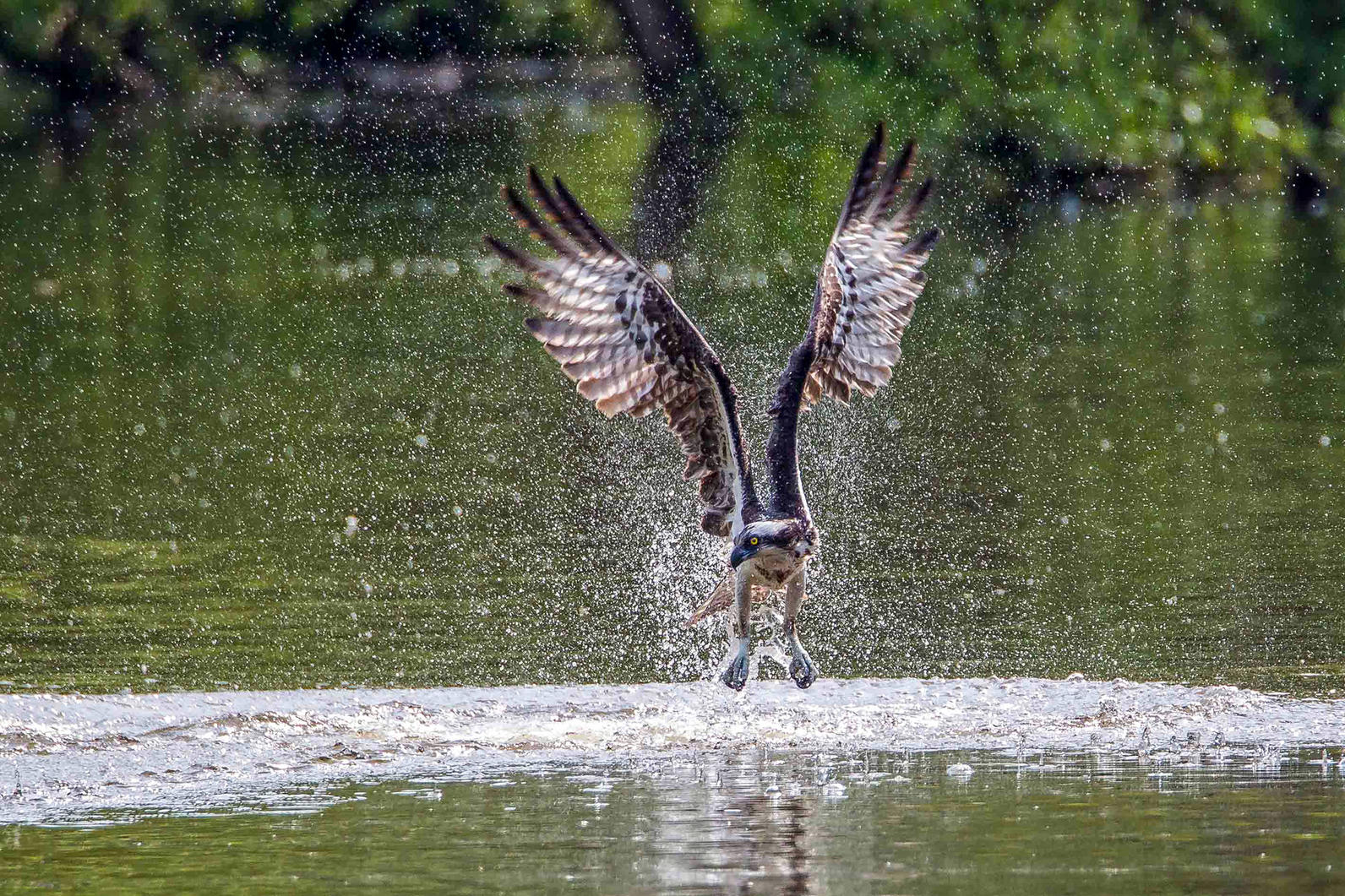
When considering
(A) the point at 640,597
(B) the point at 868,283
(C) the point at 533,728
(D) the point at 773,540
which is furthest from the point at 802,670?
(A) the point at 640,597

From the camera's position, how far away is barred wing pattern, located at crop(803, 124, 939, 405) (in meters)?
12.6

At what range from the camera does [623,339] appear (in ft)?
38.5

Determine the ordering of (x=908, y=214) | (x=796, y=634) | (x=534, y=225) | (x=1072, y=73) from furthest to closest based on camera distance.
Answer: (x=1072, y=73) → (x=908, y=214) → (x=796, y=634) → (x=534, y=225)

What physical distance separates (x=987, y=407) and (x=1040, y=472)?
8.96 feet

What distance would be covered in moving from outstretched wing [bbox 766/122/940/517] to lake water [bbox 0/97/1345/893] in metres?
1.65

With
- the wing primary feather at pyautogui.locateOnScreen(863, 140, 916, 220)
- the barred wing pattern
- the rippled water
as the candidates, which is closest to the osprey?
the barred wing pattern

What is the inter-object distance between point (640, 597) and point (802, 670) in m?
3.12

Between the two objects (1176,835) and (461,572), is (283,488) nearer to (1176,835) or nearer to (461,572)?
(461,572)

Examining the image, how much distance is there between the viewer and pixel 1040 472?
59.8 feet

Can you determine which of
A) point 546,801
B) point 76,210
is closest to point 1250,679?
point 546,801

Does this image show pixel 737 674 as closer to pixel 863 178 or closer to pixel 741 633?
pixel 741 633

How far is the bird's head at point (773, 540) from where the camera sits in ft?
37.4

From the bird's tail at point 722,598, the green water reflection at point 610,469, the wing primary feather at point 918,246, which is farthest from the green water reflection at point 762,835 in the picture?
the wing primary feather at point 918,246

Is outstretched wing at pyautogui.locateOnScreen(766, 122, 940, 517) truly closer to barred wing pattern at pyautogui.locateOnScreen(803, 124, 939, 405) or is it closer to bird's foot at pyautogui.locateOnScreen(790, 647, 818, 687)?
barred wing pattern at pyautogui.locateOnScreen(803, 124, 939, 405)
